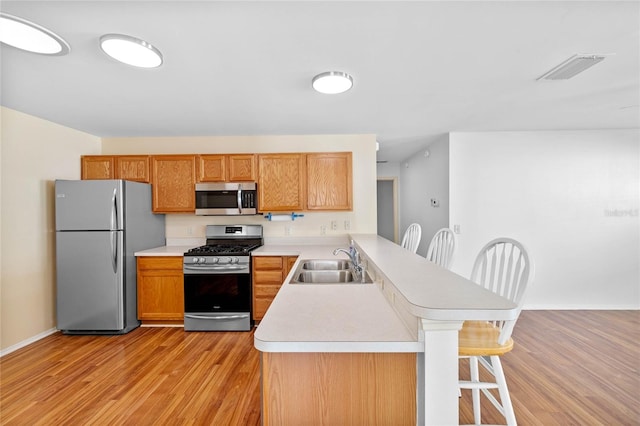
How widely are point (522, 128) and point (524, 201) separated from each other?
929 millimetres

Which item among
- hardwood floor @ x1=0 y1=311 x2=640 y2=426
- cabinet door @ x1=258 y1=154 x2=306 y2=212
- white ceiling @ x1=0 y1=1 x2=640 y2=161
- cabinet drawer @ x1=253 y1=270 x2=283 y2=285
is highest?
white ceiling @ x1=0 y1=1 x2=640 y2=161

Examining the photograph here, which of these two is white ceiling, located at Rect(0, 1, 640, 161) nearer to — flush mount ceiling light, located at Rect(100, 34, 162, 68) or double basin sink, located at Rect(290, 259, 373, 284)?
flush mount ceiling light, located at Rect(100, 34, 162, 68)

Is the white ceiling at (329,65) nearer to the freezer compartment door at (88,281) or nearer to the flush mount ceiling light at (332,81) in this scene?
the flush mount ceiling light at (332,81)

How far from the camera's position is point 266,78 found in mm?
2182

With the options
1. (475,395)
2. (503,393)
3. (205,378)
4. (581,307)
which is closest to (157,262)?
(205,378)

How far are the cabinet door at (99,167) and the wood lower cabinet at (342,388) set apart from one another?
12.0ft

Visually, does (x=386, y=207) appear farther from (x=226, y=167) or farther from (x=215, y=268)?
(x=215, y=268)

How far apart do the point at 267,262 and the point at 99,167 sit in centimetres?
244

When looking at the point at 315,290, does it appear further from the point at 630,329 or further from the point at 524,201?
the point at 630,329

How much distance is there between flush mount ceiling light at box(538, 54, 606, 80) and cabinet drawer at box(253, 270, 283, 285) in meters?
2.93

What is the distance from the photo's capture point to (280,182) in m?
3.62

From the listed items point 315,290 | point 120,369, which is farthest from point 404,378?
point 120,369

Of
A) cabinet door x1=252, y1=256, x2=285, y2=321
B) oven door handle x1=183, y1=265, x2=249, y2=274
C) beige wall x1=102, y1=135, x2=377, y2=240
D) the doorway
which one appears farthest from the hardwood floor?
the doorway

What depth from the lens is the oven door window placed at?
3.23 m
